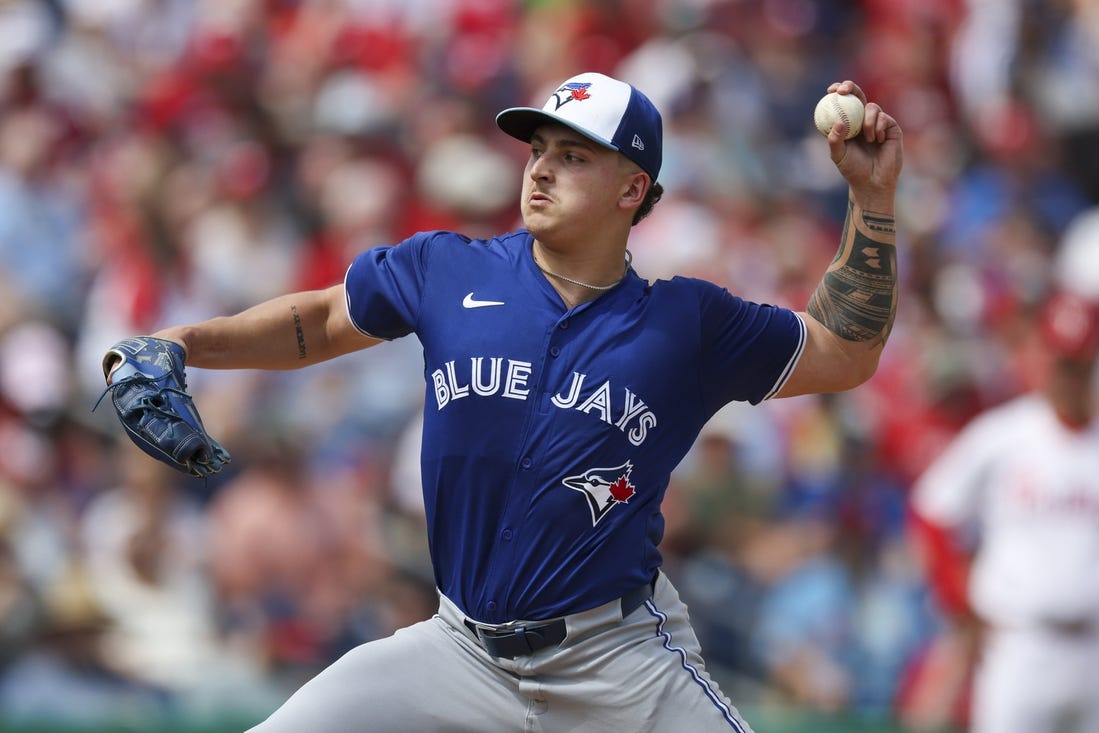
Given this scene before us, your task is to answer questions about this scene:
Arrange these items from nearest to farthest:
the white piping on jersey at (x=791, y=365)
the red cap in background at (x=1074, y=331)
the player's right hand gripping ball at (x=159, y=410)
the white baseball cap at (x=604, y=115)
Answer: the player's right hand gripping ball at (x=159, y=410), the white baseball cap at (x=604, y=115), the white piping on jersey at (x=791, y=365), the red cap in background at (x=1074, y=331)

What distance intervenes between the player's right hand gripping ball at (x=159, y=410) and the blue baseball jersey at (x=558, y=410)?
0.62 metres

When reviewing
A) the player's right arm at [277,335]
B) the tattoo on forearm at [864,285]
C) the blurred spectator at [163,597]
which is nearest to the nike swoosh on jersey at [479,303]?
the player's right arm at [277,335]

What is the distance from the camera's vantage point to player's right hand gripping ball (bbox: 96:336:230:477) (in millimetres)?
3707

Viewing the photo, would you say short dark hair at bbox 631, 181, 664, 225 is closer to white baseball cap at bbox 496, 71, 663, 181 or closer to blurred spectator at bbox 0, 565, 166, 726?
white baseball cap at bbox 496, 71, 663, 181

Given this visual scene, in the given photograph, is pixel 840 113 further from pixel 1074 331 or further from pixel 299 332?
pixel 1074 331

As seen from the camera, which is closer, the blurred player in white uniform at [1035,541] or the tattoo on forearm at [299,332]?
the tattoo on forearm at [299,332]

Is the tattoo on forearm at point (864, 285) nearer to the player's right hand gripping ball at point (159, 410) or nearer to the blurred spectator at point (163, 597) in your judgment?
the player's right hand gripping ball at point (159, 410)

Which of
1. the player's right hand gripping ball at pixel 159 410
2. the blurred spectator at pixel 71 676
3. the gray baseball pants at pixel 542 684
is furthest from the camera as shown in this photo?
the blurred spectator at pixel 71 676

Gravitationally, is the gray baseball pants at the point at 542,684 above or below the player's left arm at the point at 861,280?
below

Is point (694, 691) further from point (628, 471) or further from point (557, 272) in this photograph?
point (557, 272)

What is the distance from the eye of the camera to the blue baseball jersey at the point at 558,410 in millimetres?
3951

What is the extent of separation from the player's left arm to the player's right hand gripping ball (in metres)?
1.53

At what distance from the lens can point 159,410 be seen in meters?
3.74

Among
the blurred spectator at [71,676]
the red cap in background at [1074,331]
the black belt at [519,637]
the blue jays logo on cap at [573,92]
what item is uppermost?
the blue jays logo on cap at [573,92]
